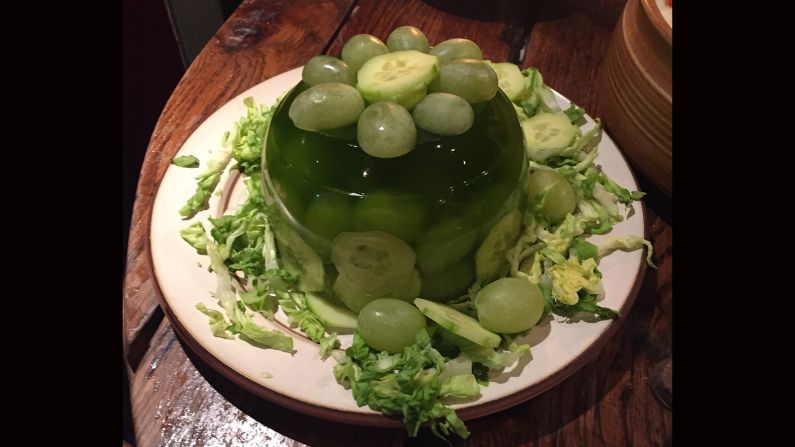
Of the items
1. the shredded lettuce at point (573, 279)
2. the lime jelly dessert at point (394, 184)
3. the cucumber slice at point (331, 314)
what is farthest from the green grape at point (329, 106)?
the shredded lettuce at point (573, 279)

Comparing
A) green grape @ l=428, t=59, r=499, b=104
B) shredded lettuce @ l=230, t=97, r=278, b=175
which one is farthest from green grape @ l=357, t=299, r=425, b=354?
shredded lettuce @ l=230, t=97, r=278, b=175

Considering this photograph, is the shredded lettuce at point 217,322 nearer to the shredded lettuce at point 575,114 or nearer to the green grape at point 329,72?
the green grape at point 329,72

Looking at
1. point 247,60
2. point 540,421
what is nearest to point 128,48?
point 247,60

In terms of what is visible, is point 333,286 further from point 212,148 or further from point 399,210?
point 212,148

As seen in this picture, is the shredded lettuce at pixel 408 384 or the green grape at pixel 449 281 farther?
the green grape at pixel 449 281

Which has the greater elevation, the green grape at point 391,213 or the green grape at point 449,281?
the green grape at point 391,213

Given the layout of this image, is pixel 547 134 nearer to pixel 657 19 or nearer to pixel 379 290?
pixel 657 19
